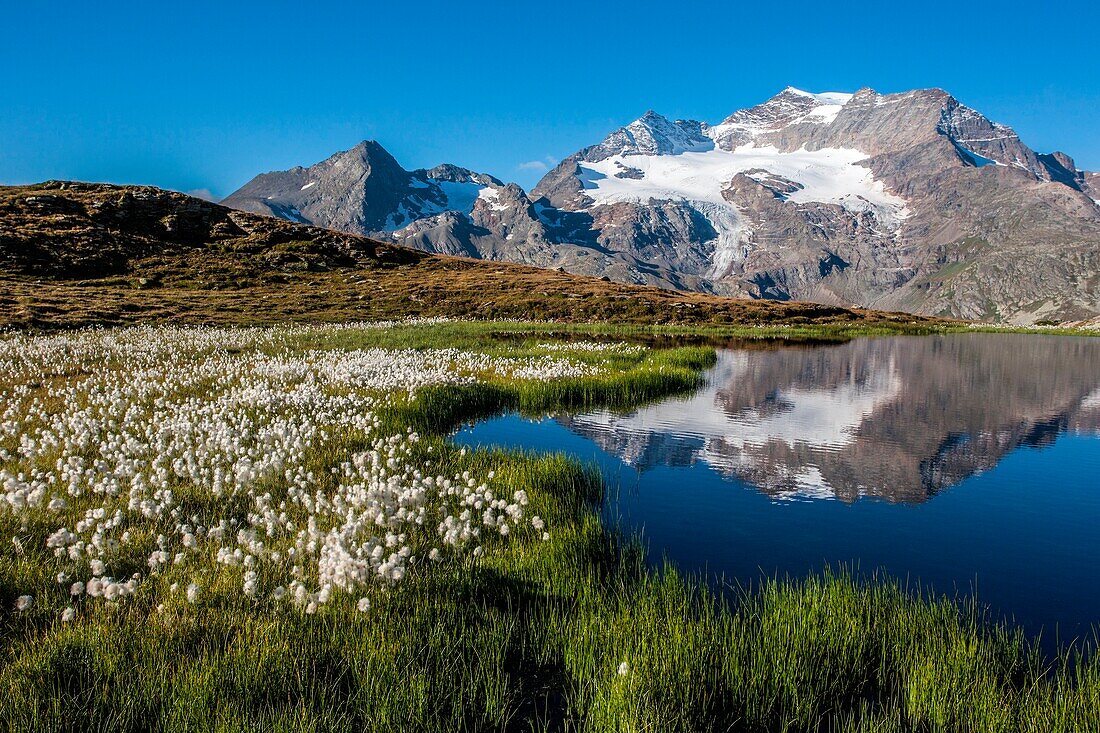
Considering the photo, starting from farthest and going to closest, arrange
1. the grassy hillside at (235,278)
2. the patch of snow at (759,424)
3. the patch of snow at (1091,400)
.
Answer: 1. the grassy hillside at (235,278)
2. the patch of snow at (1091,400)
3. the patch of snow at (759,424)

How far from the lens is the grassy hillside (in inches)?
2199

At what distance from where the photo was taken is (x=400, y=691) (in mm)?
4680

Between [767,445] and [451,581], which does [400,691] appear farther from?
[767,445]

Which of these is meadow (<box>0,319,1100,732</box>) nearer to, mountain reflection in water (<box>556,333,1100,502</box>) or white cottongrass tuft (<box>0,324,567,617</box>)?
white cottongrass tuft (<box>0,324,567,617</box>)

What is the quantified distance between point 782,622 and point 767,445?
10.8 metres

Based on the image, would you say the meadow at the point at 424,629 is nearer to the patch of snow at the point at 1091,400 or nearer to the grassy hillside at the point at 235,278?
the patch of snow at the point at 1091,400

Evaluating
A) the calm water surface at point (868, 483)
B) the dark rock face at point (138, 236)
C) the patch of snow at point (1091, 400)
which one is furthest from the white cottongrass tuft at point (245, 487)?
the dark rock face at point (138, 236)

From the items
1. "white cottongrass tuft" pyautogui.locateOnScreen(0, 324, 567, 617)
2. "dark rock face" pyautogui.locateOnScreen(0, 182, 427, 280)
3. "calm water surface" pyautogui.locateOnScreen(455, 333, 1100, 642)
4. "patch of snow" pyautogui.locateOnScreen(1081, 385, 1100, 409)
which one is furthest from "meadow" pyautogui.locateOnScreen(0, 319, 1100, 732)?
"dark rock face" pyautogui.locateOnScreen(0, 182, 427, 280)

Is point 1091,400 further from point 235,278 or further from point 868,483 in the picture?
point 235,278

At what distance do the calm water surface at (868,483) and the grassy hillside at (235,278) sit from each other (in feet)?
136

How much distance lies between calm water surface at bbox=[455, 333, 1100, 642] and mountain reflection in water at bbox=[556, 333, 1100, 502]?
73 millimetres

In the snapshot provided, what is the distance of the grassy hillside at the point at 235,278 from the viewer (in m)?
55.8

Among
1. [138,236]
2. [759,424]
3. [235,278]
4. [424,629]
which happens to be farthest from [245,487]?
[138,236]

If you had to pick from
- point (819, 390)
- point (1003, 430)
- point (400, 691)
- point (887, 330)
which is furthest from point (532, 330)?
point (887, 330)
